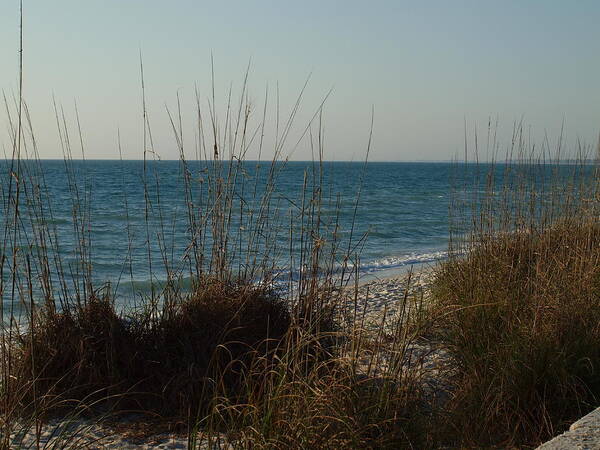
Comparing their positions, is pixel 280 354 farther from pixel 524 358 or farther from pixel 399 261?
pixel 399 261

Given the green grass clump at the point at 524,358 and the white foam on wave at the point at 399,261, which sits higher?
the green grass clump at the point at 524,358

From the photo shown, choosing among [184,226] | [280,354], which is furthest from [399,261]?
[280,354]

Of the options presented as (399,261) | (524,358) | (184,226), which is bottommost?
(399,261)

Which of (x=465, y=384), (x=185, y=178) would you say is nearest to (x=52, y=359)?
(x=185, y=178)

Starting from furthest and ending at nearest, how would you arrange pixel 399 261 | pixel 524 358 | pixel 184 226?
pixel 184 226 < pixel 399 261 < pixel 524 358

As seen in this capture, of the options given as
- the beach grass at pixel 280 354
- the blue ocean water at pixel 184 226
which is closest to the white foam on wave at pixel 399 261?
the blue ocean water at pixel 184 226

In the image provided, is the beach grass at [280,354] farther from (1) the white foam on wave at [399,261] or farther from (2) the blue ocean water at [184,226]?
(1) the white foam on wave at [399,261]

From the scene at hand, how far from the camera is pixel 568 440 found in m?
2.11

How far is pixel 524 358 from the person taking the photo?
2.92 meters

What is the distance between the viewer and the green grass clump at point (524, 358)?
8.99 ft

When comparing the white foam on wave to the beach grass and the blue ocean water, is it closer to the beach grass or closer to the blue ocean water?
the blue ocean water

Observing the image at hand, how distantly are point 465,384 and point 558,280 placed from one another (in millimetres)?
1319

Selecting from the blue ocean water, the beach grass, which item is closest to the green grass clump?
the beach grass

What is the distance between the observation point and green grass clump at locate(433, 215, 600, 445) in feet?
8.99
